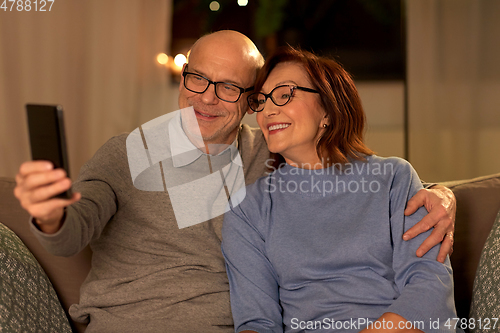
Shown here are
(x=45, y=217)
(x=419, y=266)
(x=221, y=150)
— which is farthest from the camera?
(x=221, y=150)

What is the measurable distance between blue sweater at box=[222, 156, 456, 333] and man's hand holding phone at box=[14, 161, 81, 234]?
0.61 metres

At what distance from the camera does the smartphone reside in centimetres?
79

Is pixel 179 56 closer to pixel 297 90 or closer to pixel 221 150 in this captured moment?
pixel 221 150

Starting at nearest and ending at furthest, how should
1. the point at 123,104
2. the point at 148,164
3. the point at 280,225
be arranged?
1. the point at 280,225
2. the point at 148,164
3. the point at 123,104

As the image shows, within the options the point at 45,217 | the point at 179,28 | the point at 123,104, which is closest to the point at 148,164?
the point at 45,217

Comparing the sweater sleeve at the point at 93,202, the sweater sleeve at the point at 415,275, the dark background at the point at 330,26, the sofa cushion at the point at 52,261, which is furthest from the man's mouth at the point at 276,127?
the dark background at the point at 330,26

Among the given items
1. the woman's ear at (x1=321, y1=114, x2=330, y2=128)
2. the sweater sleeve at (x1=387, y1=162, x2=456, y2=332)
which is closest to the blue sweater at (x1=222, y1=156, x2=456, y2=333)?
the sweater sleeve at (x1=387, y1=162, x2=456, y2=332)

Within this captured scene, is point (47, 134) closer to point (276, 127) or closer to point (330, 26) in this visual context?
point (276, 127)

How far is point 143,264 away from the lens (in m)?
1.37

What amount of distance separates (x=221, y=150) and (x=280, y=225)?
40 cm

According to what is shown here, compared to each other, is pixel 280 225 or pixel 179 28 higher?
pixel 179 28

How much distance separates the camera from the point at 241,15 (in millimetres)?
3252

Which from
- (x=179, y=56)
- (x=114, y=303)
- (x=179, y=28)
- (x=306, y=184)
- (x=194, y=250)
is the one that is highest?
(x=179, y=28)

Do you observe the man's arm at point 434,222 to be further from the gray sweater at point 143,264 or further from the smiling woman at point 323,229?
the gray sweater at point 143,264
